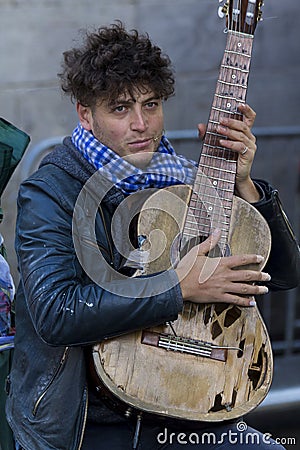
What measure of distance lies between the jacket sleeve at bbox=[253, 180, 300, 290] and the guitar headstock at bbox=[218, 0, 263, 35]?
52 cm

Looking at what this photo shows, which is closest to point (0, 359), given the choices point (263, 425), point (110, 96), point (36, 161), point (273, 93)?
point (110, 96)

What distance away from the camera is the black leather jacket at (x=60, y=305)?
95.7 inches

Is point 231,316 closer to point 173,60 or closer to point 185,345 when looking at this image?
point 185,345

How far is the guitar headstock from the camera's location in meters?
2.68

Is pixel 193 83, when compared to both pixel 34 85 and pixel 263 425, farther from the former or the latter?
pixel 263 425

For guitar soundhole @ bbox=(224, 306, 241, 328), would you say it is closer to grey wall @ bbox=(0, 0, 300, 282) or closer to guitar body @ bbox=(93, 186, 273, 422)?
guitar body @ bbox=(93, 186, 273, 422)

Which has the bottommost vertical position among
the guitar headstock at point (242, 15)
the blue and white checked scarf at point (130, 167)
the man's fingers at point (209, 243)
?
the man's fingers at point (209, 243)

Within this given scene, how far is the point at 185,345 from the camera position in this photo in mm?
2566

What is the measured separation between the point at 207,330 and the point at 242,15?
0.98 meters

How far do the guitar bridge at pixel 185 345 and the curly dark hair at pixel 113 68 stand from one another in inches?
30.1

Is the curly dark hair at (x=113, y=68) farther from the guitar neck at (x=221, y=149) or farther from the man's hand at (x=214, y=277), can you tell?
the man's hand at (x=214, y=277)

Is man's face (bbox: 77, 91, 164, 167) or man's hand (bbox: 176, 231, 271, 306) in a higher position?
man's face (bbox: 77, 91, 164, 167)
